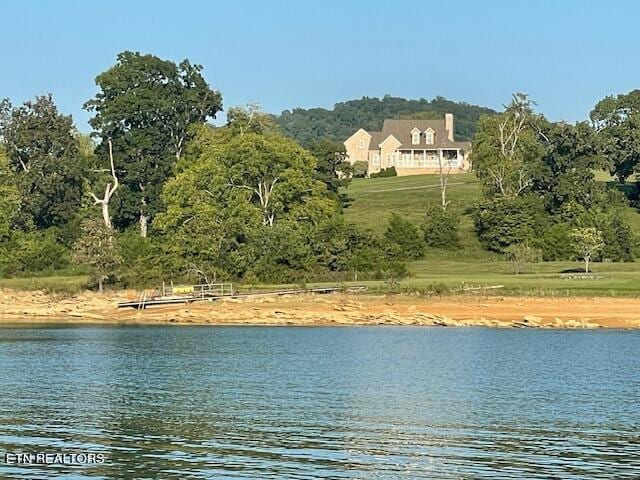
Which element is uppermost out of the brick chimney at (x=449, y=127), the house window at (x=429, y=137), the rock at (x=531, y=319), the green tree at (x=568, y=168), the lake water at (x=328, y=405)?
the brick chimney at (x=449, y=127)

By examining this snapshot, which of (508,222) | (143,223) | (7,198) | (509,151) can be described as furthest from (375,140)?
(7,198)

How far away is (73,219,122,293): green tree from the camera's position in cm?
7500

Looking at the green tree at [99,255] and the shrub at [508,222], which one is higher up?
the shrub at [508,222]

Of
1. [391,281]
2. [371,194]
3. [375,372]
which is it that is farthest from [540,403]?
[371,194]

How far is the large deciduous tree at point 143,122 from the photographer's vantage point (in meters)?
98.2

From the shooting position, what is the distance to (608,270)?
8038cm

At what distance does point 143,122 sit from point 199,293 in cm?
3134

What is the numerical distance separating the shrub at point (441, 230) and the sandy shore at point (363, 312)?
27.6m

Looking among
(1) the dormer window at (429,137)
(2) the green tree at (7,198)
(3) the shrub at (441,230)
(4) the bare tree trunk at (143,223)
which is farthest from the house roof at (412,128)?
(2) the green tree at (7,198)

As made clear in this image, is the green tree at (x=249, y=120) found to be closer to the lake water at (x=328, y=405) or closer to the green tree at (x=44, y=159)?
the green tree at (x=44, y=159)

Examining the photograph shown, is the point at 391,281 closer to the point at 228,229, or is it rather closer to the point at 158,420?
the point at 228,229

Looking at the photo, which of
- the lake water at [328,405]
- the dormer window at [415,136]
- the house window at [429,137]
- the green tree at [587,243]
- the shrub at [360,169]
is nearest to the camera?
the lake water at [328,405]

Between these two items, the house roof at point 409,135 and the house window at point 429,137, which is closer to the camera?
the house roof at point 409,135

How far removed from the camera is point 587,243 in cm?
8081
